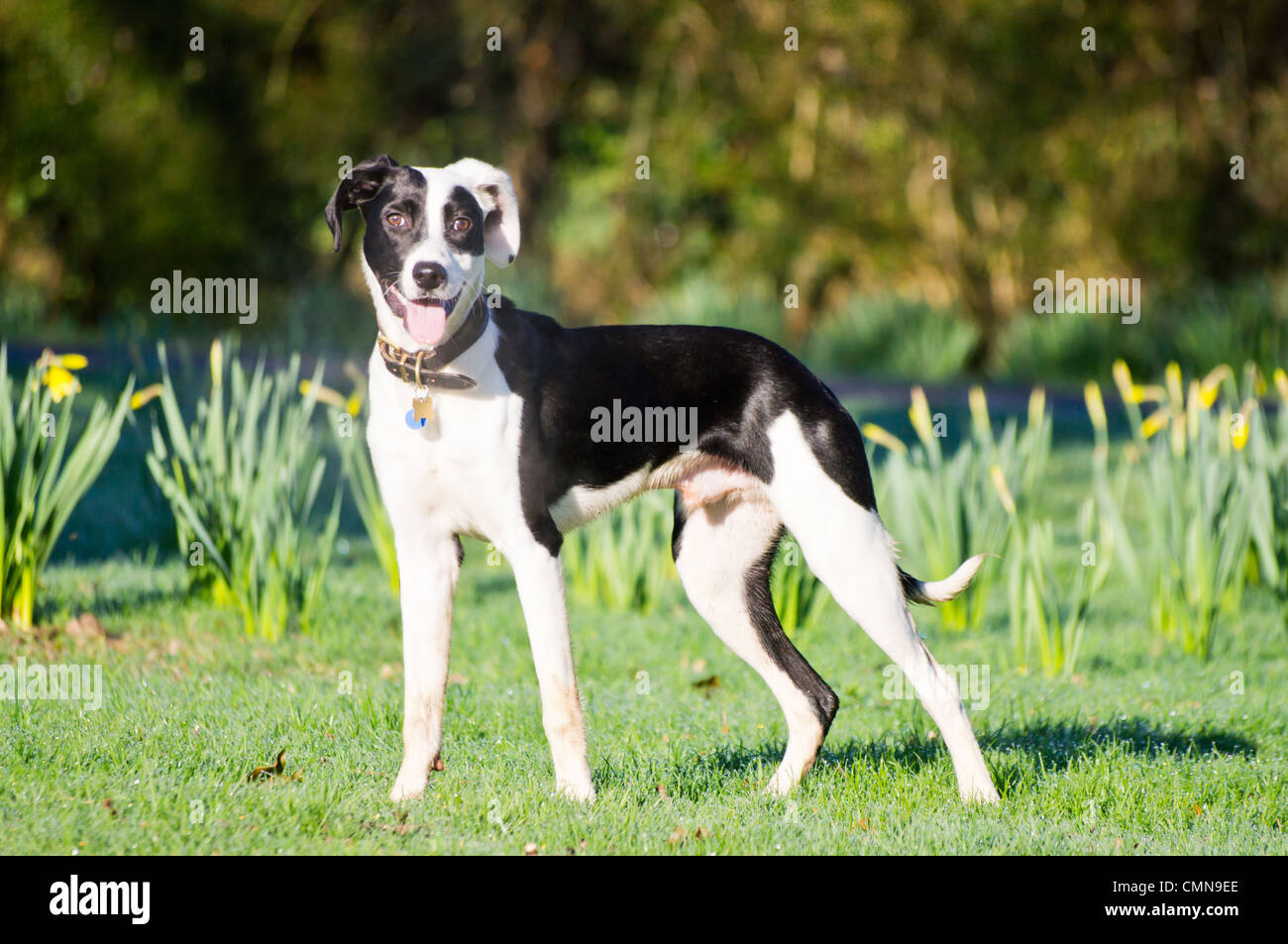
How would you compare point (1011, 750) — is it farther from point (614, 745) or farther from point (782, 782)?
point (614, 745)

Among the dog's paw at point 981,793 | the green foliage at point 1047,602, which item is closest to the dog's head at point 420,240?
the dog's paw at point 981,793

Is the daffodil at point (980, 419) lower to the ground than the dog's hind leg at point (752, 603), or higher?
higher

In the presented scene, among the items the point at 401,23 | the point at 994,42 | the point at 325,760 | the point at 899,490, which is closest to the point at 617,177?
the point at 401,23

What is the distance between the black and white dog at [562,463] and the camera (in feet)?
11.6

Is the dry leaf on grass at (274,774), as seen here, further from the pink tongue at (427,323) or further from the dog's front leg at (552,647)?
the pink tongue at (427,323)

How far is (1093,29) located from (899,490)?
1160 centimetres

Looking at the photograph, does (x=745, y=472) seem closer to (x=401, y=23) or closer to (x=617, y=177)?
(x=401, y=23)

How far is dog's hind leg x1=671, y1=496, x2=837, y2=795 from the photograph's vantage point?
13.6 ft

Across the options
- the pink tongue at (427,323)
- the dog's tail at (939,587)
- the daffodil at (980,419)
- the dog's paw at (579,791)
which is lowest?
the dog's paw at (579,791)

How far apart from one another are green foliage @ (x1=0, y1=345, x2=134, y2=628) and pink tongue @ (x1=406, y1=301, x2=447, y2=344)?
2.18m

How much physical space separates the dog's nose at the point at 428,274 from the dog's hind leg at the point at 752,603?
3.69ft

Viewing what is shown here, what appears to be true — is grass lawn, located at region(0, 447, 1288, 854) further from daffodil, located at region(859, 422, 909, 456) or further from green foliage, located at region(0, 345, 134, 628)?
daffodil, located at region(859, 422, 909, 456)

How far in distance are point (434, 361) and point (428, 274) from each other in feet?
0.85

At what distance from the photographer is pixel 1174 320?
44.1 ft
